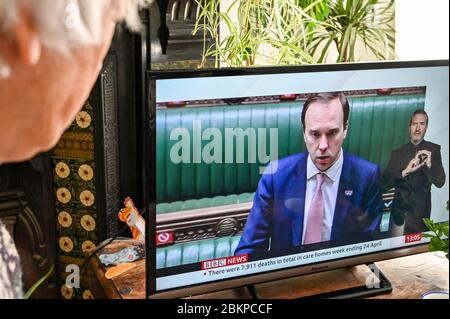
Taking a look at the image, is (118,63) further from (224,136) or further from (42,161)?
(224,136)

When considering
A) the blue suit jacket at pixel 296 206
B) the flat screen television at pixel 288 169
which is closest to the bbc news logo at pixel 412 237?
the flat screen television at pixel 288 169

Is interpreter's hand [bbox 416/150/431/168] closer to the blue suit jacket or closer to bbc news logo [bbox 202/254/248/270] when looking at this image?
the blue suit jacket

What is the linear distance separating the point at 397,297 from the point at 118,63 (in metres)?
1.52

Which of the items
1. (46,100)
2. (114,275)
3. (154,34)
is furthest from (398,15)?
(46,100)

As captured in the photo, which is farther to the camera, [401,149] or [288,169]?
[401,149]

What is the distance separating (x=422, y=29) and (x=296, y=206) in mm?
1240

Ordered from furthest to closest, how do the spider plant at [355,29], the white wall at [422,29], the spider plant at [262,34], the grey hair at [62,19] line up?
1. the spider plant at [355,29]
2. the white wall at [422,29]
3. the spider plant at [262,34]
4. the grey hair at [62,19]

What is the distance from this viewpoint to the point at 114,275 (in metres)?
1.49

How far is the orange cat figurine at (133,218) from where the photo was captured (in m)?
1.61

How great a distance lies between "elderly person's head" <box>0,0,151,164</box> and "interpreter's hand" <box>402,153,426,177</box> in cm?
118

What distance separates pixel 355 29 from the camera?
8.39 feet

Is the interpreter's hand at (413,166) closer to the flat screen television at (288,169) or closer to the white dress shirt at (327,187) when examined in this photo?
the flat screen television at (288,169)

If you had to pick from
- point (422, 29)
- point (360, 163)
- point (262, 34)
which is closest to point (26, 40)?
point (360, 163)

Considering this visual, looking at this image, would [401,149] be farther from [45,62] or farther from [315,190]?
[45,62]
